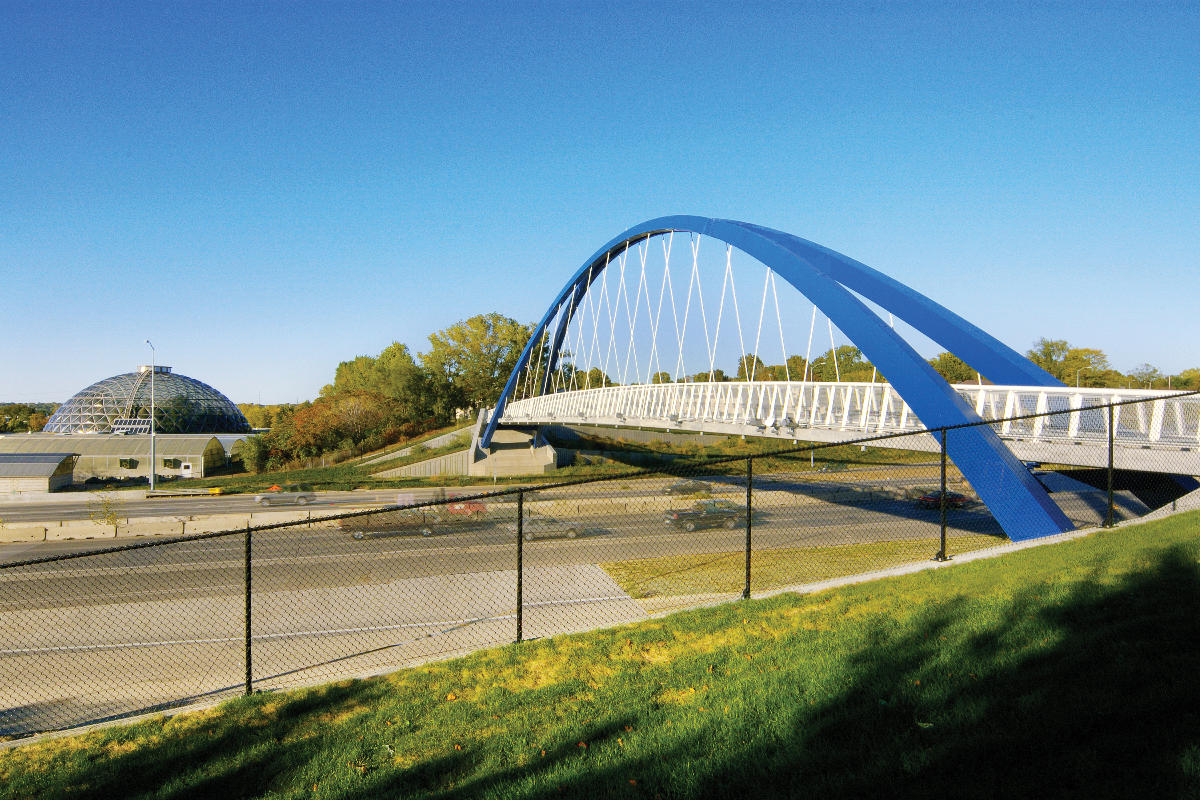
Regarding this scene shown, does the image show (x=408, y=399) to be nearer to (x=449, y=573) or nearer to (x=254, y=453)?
(x=254, y=453)

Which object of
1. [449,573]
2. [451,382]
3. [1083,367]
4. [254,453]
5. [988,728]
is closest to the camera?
[988,728]

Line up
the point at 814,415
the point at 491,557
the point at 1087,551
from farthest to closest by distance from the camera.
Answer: the point at 491,557 < the point at 814,415 < the point at 1087,551

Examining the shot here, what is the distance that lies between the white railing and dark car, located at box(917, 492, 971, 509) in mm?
5500

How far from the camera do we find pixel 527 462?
158ft

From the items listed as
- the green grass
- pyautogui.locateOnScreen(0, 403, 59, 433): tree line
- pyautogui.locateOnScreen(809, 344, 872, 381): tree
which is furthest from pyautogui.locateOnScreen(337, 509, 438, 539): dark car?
Result: pyautogui.locateOnScreen(0, 403, 59, 433): tree line

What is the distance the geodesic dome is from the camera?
76.7 m

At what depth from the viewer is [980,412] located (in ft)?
47.1

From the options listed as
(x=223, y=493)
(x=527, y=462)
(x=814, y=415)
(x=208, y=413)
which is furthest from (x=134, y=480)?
(x=814, y=415)

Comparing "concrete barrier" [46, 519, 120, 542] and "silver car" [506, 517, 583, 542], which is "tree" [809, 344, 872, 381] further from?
"concrete barrier" [46, 519, 120, 542]

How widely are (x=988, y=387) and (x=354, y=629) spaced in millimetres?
14105

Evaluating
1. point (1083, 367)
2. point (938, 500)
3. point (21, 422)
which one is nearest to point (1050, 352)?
point (1083, 367)

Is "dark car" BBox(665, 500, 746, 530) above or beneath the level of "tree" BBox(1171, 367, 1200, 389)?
beneath

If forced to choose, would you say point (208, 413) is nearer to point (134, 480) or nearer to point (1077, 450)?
point (134, 480)

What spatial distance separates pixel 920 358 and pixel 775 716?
12849 mm
